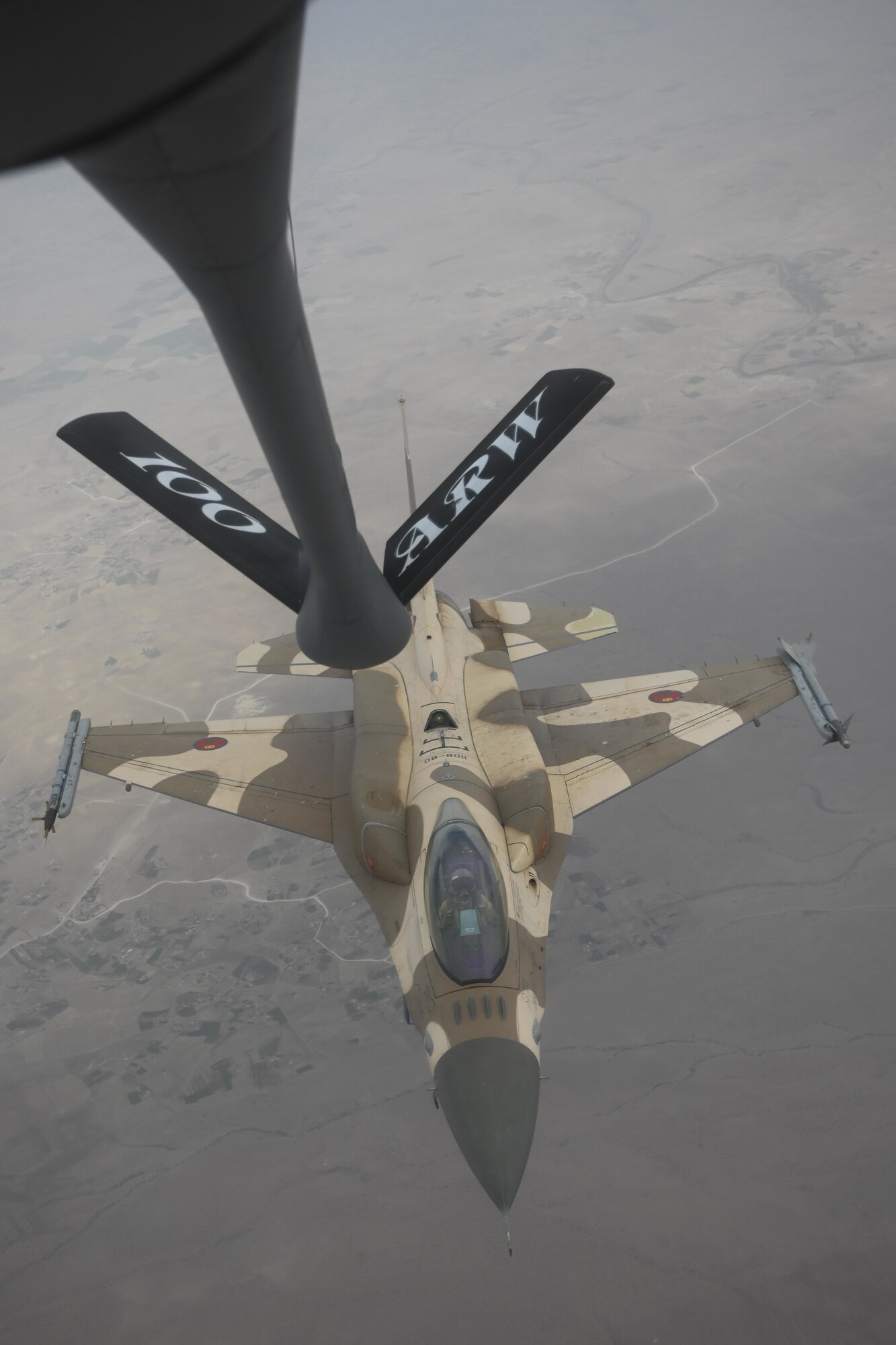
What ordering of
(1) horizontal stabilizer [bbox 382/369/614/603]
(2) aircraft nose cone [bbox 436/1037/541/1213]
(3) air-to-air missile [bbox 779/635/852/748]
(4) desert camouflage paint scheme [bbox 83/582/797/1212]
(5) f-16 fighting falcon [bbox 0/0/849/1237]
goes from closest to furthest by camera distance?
(5) f-16 fighting falcon [bbox 0/0/849/1237], (1) horizontal stabilizer [bbox 382/369/614/603], (2) aircraft nose cone [bbox 436/1037/541/1213], (4) desert camouflage paint scheme [bbox 83/582/797/1212], (3) air-to-air missile [bbox 779/635/852/748]

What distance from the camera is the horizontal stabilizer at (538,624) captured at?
2367 cm

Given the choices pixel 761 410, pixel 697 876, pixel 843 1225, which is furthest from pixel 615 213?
pixel 843 1225

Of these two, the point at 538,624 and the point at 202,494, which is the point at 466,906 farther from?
the point at 538,624

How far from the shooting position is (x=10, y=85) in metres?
1.94

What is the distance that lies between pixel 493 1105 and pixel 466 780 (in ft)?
19.5

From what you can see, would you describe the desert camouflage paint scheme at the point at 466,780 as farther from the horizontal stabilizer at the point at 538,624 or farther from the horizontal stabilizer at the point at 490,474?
the horizontal stabilizer at the point at 490,474

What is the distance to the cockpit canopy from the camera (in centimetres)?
1506

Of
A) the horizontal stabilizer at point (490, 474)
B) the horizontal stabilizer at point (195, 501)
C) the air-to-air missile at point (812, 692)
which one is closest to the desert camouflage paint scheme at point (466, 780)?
the air-to-air missile at point (812, 692)

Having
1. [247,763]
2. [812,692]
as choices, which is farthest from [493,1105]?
[812,692]

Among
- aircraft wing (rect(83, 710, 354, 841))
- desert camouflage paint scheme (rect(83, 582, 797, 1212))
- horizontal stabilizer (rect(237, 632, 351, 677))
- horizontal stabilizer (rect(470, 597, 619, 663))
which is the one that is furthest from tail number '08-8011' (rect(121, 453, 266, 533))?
horizontal stabilizer (rect(470, 597, 619, 663))

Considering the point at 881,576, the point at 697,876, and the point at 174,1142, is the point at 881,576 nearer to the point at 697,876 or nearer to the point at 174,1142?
the point at 697,876

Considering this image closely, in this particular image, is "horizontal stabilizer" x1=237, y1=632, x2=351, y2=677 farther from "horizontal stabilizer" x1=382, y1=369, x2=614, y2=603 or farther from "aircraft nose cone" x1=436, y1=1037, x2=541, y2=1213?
"horizontal stabilizer" x1=382, y1=369, x2=614, y2=603

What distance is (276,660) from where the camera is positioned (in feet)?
78.6

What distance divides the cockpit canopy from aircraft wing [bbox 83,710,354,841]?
4480 millimetres
